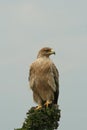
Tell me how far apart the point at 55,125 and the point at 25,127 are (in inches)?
39.1

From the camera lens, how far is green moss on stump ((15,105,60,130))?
47.8ft

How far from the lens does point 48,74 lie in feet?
59.7

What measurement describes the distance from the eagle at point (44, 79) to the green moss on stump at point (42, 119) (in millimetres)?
2353

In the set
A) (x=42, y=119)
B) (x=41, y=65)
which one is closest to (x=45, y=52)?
(x=41, y=65)

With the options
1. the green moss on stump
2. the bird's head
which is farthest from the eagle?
the green moss on stump

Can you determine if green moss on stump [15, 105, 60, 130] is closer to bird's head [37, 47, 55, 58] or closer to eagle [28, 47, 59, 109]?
eagle [28, 47, 59, 109]

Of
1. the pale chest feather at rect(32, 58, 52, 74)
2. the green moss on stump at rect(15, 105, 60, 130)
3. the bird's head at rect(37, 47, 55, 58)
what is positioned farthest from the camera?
the bird's head at rect(37, 47, 55, 58)

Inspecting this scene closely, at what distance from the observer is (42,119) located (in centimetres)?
1494

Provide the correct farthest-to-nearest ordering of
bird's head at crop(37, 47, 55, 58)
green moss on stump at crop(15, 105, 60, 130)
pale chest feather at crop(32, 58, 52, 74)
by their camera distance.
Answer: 1. bird's head at crop(37, 47, 55, 58)
2. pale chest feather at crop(32, 58, 52, 74)
3. green moss on stump at crop(15, 105, 60, 130)

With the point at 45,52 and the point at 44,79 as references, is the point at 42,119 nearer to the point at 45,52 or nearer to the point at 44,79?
the point at 44,79

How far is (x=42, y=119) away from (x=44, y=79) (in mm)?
3436

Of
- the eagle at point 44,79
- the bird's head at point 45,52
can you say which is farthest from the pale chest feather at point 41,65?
the bird's head at point 45,52

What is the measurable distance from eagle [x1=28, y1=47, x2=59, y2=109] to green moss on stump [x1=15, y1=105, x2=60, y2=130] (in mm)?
2353

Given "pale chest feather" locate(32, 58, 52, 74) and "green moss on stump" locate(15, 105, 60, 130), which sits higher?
"pale chest feather" locate(32, 58, 52, 74)
